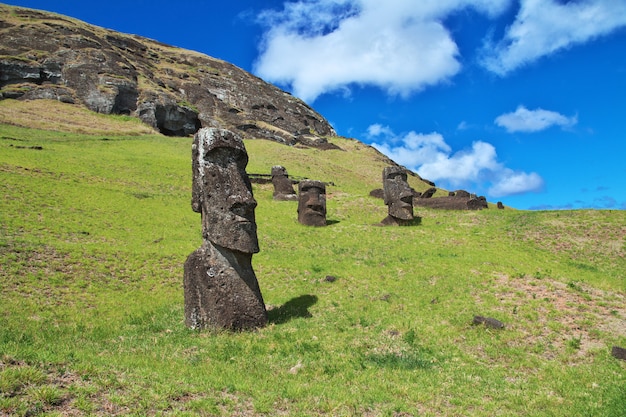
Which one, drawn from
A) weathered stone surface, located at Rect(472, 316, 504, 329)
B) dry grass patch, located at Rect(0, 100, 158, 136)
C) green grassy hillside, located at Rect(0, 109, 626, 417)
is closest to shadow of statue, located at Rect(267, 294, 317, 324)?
green grassy hillside, located at Rect(0, 109, 626, 417)

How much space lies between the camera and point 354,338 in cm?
1132

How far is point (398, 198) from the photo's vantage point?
89.8ft

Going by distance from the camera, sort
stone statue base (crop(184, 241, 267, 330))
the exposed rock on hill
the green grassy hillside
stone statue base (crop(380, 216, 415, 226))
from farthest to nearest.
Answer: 1. the exposed rock on hill
2. stone statue base (crop(380, 216, 415, 226))
3. stone statue base (crop(184, 241, 267, 330))
4. the green grassy hillside

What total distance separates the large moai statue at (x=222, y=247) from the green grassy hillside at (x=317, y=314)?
0.64 metres

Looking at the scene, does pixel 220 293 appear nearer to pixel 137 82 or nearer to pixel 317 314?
pixel 317 314

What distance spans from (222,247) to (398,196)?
17515 millimetres

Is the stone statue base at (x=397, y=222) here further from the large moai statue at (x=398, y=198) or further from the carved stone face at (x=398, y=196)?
the carved stone face at (x=398, y=196)

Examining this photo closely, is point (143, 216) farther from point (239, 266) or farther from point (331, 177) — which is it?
point (331, 177)

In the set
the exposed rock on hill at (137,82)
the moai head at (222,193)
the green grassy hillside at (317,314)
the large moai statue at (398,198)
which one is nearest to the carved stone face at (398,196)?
the large moai statue at (398,198)

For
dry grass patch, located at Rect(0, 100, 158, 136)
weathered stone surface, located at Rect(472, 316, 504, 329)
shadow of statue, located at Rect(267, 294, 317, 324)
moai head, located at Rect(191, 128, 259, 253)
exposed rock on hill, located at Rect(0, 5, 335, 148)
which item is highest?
exposed rock on hill, located at Rect(0, 5, 335, 148)

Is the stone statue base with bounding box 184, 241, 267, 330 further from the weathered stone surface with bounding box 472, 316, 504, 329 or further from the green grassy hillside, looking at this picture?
the weathered stone surface with bounding box 472, 316, 504, 329

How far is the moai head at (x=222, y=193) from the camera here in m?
11.8

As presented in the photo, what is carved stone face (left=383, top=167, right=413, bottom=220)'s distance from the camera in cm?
2731

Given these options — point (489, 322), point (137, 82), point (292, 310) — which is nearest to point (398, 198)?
point (292, 310)
